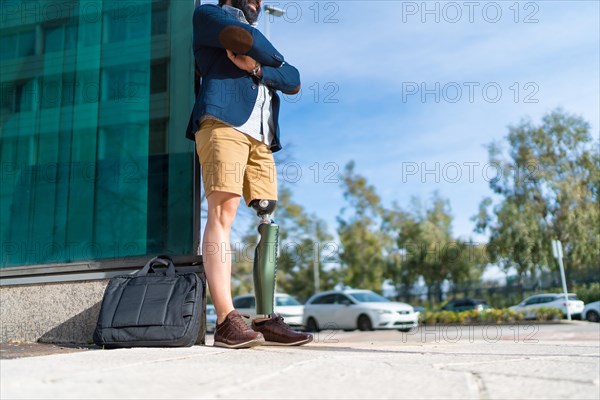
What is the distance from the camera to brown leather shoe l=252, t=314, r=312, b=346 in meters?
3.37

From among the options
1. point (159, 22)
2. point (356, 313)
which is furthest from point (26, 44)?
point (356, 313)

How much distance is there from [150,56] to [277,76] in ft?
4.83

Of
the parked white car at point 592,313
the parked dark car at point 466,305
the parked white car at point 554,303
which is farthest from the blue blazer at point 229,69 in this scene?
the parked dark car at point 466,305

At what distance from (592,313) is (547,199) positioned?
29.8 feet

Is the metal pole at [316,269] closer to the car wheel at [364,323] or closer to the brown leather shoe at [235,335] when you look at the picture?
the car wheel at [364,323]

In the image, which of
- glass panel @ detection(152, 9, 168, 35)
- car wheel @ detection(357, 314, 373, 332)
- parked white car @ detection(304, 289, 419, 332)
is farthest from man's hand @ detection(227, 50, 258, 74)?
car wheel @ detection(357, 314, 373, 332)

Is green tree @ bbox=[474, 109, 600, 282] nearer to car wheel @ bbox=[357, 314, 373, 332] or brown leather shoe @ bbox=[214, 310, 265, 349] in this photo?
car wheel @ bbox=[357, 314, 373, 332]

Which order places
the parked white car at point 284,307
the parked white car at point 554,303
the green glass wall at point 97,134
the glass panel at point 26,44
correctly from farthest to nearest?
the parked white car at point 554,303
the parked white car at point 284,307
the glass panel at point 26,44
the green glass wall at point 97,134

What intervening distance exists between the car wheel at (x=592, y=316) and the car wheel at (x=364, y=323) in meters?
10.1

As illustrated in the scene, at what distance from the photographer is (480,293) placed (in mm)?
33625

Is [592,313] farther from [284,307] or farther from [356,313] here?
[284,307]

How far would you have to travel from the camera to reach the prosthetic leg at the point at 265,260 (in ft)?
11.7

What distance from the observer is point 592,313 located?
2244cm

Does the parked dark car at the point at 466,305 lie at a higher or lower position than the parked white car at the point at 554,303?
lower
